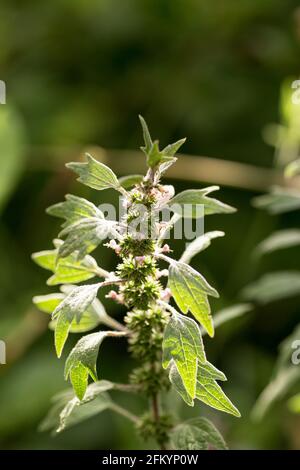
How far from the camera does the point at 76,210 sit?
80 cm

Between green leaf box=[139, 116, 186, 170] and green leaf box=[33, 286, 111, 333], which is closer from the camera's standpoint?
green leaf box=[139, 116, 186, 170]

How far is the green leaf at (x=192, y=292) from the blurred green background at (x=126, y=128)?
0.98 metres

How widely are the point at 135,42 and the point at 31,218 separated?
2.67ft

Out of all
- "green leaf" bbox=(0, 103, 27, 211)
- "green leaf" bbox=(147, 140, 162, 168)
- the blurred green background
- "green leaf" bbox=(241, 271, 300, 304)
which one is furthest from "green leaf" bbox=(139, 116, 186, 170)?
"green leaf" bbox=(0, 103, 27, 211)

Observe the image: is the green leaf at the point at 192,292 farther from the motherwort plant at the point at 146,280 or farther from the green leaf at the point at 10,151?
the green leaf at the point at 10,151

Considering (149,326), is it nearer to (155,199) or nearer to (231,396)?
(155,199)

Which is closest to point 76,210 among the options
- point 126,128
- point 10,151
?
point 10,151

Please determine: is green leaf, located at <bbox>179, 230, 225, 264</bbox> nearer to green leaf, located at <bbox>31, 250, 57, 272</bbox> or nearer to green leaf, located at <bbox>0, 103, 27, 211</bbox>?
green leaf, located at <bbox>31, 250, 57, 272</bbox>

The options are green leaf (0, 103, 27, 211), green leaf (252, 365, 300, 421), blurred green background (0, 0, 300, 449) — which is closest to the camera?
green leaf (252, 365, 300, 421)

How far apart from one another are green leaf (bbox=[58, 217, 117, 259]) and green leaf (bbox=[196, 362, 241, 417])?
204mm

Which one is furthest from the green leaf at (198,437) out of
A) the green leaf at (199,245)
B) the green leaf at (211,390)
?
the green leaf at (199,245)

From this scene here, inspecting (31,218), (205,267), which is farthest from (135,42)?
(205,267)

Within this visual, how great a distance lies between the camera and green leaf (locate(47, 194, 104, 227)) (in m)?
0.80

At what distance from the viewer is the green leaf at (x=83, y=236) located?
74 cm
